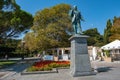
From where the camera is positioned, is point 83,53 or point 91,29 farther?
point 91,29

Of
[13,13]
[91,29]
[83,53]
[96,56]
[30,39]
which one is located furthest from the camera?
[91,29]

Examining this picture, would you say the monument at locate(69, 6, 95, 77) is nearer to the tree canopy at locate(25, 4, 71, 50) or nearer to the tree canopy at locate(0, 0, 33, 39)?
the tree canopy at locate(0, 0, 33, 39)

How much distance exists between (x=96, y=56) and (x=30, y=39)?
13734 mm

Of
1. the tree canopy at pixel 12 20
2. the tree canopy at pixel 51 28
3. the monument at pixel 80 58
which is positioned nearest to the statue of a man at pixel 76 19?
the monument at pixel 80 58

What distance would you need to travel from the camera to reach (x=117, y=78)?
12859 millimetres

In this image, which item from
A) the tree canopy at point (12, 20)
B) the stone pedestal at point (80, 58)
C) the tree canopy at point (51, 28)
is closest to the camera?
the stone pedestal at point (80, 58)

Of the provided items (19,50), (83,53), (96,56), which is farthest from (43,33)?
(83,53)

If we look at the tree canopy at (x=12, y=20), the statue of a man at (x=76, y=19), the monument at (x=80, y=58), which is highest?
the tree canopy at (x=12, y=20)

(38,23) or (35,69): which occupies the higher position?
(38,23)

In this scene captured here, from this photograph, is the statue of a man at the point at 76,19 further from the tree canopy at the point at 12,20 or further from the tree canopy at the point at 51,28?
the tree canopy at the point at 51,28

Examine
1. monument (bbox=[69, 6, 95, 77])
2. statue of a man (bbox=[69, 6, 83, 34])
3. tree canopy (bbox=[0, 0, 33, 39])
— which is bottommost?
monument (bbox=[69, 6, 95, 77])

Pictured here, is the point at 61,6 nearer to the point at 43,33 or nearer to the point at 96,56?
the point at 43,33

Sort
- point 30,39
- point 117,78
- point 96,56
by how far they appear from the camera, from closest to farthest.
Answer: point 117,78, point 96,56, point 30,39

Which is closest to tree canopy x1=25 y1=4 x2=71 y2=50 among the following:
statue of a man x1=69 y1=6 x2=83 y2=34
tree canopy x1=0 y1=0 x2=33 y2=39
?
tree canopy x1=0 y1=0 x2=33 y2=39
